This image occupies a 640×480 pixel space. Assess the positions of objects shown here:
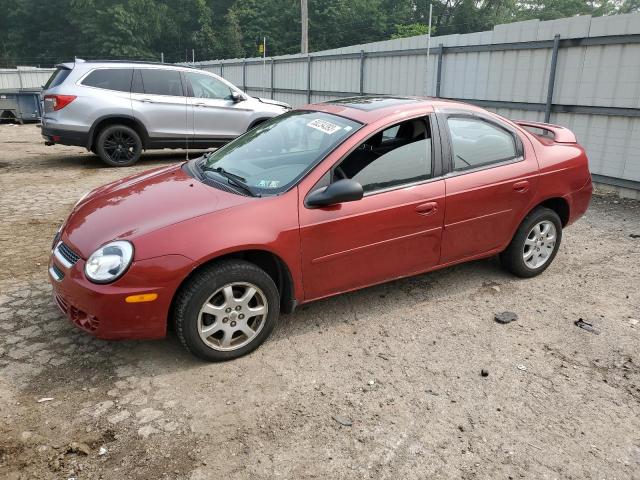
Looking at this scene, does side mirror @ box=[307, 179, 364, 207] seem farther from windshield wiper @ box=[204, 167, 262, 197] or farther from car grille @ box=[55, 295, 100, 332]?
car grille @ box=[55, 295, 100, 332]

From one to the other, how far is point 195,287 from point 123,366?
0.74 m

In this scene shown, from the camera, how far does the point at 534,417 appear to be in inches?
113

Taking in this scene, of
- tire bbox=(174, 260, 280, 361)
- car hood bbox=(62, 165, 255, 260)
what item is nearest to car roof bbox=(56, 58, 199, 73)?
car hood bbox=(62, 165, 255, 260)

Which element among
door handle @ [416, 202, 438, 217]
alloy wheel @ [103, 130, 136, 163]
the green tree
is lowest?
alloy wheel @ [103, 130, 136, 163]

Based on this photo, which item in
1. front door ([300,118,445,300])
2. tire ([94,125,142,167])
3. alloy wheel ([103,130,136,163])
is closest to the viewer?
front door ([300,118,445,300])

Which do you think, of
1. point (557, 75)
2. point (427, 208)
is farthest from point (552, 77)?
point (427, 208)

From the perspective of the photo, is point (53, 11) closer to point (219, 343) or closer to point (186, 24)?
point (186, 24)

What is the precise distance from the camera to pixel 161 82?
9.81 metres

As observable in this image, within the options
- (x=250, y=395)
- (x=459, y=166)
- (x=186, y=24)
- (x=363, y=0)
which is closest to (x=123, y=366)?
(x=250, y=395)

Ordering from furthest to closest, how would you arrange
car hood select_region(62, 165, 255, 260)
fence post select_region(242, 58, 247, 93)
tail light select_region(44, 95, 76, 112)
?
fence post select_region(242, 58, 247, 93), tail light select_region(44, 95, 76, 112), car hood select_region(62, 165, 255, 260)

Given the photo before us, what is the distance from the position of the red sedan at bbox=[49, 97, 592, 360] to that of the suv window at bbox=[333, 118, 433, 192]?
0.03 ft

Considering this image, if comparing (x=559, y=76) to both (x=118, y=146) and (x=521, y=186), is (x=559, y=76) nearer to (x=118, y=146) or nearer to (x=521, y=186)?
(x=521, y=186)

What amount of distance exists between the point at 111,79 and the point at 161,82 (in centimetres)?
87

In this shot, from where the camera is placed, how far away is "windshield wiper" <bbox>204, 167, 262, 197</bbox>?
350cm
